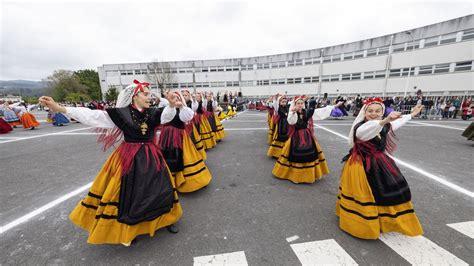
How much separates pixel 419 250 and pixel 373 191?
0.73 metres

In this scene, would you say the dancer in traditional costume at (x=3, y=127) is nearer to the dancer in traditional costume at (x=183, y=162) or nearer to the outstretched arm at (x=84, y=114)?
the dancer in traditional costume at (x=183, y=162)

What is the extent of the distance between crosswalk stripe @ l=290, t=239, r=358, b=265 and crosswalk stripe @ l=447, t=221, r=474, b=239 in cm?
166

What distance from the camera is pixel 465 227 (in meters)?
2.58

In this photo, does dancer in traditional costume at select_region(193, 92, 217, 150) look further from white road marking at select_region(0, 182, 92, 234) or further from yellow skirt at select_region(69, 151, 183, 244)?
yellow skirt at select_region(69, 151, 183, 244)

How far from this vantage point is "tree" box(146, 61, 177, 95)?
121 ft

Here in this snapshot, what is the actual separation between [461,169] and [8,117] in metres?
20.5

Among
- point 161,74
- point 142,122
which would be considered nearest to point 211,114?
point 142,122

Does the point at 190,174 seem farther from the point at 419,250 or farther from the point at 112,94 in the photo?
the point at 112,94

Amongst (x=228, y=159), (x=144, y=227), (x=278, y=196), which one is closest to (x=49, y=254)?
(x=144, y=227)

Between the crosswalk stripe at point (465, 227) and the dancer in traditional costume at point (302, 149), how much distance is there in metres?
1.90

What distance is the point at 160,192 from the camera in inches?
91.6

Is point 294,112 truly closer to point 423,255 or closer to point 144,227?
point 423,255

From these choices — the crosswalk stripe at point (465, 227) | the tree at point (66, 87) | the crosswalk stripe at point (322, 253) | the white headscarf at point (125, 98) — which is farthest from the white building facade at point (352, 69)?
the white headscarf at point (125, 98)

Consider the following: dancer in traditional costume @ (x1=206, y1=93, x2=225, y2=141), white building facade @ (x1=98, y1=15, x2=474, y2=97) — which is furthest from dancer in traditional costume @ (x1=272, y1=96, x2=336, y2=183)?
white building facade @ (x1=98, y1=15, x2=474, y2=97)
